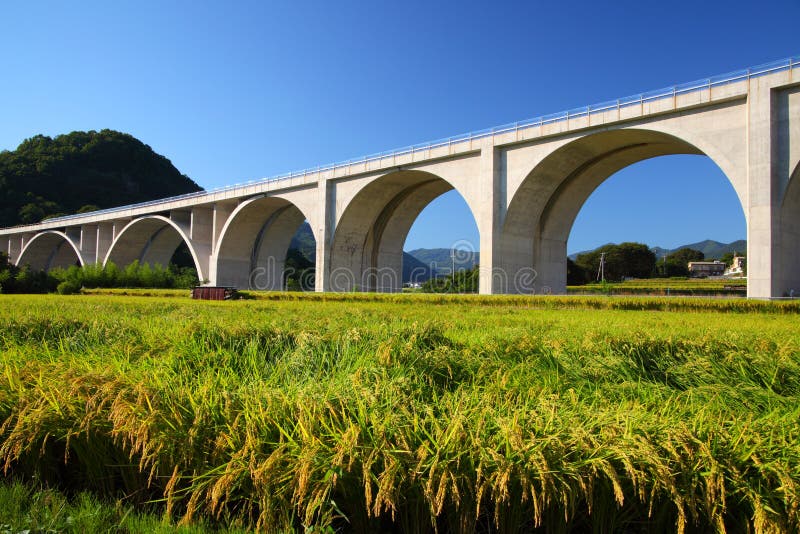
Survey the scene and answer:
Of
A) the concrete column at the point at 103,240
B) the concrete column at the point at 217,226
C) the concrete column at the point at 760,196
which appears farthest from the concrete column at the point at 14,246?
the concrete column at the point at 760,196

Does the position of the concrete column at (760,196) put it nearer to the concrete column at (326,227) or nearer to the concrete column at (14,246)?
the concrete column at (326,227)

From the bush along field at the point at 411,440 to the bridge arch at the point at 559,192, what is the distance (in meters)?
20.6

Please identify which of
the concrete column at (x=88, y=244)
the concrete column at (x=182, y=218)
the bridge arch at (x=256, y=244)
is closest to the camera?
the bridge arch at (x=256, y=244)

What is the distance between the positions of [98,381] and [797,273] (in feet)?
74.1

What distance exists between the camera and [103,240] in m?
54.1

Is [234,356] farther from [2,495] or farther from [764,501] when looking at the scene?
[764,501]

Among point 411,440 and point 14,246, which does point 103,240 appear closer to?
point 14,246

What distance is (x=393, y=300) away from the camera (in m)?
22.4

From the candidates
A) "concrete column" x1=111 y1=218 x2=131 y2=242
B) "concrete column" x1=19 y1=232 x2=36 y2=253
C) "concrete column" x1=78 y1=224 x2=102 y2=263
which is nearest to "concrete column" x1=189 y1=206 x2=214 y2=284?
"concrete column" x1=111 y1=218 x2=131 y2=242

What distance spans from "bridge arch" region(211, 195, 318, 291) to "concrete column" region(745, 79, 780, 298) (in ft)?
102

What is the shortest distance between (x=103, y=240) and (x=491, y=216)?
4664cm

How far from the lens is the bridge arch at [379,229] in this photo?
33.1 m

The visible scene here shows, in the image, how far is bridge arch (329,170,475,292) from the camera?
33125 mm

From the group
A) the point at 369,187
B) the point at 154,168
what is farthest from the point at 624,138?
the point at 154,168
